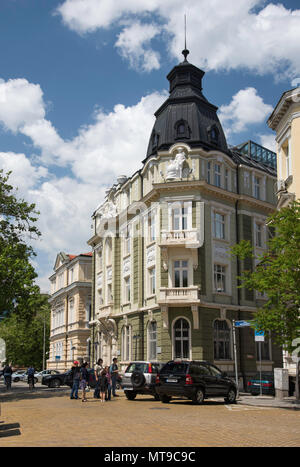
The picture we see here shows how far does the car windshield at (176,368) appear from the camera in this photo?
2050cm

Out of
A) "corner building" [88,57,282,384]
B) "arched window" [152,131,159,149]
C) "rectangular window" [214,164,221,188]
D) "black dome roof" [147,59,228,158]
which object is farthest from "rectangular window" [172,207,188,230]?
"arched window" [152,131,159,149]

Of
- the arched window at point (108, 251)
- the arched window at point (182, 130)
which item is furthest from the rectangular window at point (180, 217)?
the arched window at point (108, 251)

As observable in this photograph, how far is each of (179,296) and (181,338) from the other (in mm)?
2711

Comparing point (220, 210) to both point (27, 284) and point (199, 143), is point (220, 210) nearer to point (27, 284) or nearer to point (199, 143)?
point (199, 143)

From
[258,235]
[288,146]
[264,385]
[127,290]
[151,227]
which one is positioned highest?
[288,146]

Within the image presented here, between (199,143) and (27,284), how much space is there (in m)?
14.8

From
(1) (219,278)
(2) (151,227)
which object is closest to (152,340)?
(1) (219,278)

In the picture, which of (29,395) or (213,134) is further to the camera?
(213,134)

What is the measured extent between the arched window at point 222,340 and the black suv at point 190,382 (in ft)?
42.8

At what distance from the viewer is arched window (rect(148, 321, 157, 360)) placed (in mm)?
36031

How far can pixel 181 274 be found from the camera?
34719 mm

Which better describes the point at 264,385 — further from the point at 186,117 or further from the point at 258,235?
the point at 186,117

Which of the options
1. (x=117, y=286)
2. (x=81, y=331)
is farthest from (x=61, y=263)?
(x=117, y=286)

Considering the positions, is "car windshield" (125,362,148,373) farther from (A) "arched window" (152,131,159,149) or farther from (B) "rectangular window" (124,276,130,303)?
(A) "arched window" (152,131,159,149)
